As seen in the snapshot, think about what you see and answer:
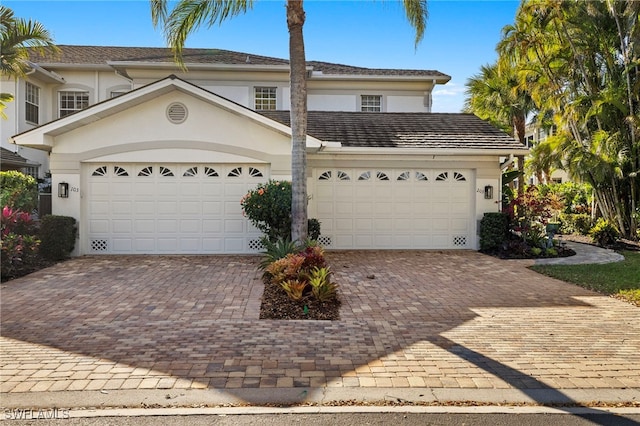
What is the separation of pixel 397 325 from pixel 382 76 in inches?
624

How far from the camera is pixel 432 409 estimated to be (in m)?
4.14

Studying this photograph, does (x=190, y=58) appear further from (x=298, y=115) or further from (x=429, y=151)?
(x=298, y=115)

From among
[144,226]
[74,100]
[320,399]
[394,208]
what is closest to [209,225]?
[144,226]

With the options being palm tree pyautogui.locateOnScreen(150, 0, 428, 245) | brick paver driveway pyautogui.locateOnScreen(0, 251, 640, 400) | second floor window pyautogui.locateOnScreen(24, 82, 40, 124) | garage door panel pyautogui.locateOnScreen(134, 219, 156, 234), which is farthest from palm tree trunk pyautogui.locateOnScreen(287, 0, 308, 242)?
second floor window pyautogui.locateOnScreen(24, 82, 40, 124)

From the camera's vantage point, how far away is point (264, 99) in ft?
67.2

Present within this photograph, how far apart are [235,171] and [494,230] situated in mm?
7522

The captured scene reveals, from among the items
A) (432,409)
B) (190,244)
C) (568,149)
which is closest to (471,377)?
(432,409)

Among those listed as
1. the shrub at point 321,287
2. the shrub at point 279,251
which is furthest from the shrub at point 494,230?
the shrub at point 321,287

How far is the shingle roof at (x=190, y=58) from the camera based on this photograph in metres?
20.2

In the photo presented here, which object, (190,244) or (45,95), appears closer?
(190,244)

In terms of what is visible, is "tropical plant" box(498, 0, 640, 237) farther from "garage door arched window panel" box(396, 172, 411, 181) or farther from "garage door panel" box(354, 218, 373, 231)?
"garage door panel" box(354, 218, 373, 231)

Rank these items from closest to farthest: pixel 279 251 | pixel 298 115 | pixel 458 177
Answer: pixel 279 251 < pixel 298 115 < pixel 458 177

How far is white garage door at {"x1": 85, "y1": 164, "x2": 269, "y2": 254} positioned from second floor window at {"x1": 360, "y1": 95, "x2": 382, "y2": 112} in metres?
9.76

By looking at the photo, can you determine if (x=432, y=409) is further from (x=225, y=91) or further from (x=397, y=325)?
(x=225, y=91)
